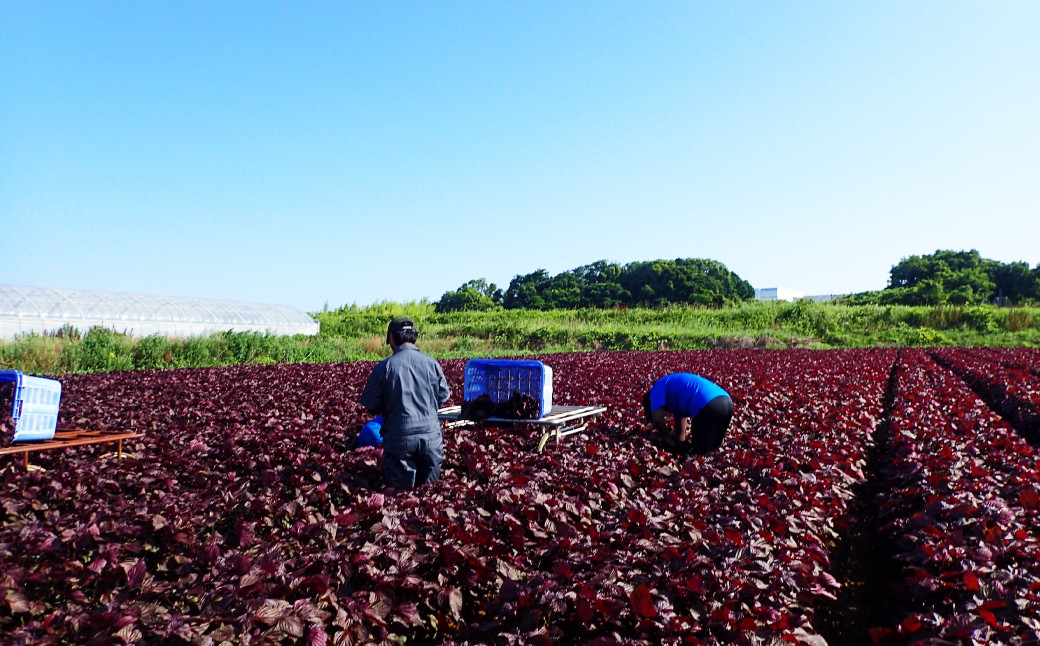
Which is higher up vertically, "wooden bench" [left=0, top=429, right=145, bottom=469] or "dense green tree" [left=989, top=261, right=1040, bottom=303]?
"dense green tree" [left=989, top=261, right=1040, bottom=303]

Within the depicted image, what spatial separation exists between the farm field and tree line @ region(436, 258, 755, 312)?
172 ft

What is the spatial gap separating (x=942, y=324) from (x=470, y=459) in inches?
1575

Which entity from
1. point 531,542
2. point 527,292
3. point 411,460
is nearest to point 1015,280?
point 527,292

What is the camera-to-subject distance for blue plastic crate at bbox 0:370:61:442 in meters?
6.16

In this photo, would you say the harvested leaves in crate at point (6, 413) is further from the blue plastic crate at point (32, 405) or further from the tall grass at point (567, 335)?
the tall grass at point (567, 335)

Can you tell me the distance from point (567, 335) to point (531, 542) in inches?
1297

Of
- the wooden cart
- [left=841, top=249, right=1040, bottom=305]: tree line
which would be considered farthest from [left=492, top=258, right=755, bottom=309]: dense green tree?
the wooden cart

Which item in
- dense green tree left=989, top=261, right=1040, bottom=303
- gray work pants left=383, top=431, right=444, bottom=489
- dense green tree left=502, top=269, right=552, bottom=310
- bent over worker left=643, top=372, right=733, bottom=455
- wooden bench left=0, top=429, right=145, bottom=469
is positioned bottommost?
wooden bench left=0, top=429, right=145, bottom=469

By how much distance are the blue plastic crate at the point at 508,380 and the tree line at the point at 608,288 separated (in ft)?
168

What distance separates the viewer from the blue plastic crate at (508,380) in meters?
7.40

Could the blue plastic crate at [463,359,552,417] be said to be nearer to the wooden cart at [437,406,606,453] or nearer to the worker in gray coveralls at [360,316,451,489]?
the wooden cart at [437,406,606,453]

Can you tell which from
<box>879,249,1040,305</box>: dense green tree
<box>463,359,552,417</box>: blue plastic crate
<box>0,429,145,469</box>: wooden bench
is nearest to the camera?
<box>0,429,145,469</box>: wooden bench

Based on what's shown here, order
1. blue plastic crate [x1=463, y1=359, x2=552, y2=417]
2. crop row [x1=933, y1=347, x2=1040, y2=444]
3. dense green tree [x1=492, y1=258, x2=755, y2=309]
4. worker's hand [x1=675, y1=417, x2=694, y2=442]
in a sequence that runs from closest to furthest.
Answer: worker's hand [x1=675, y1=417, x2=694, y2=442] → blue plastic crate [x1=463, y1=359, x2=552, y2=417] → crop row [x1=933, y1=347, x2=1040, y2=444] → dense green tree [x1=492, y1=258, x2=755, y2=309]

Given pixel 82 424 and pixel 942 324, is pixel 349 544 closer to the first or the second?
pixel 82 424
